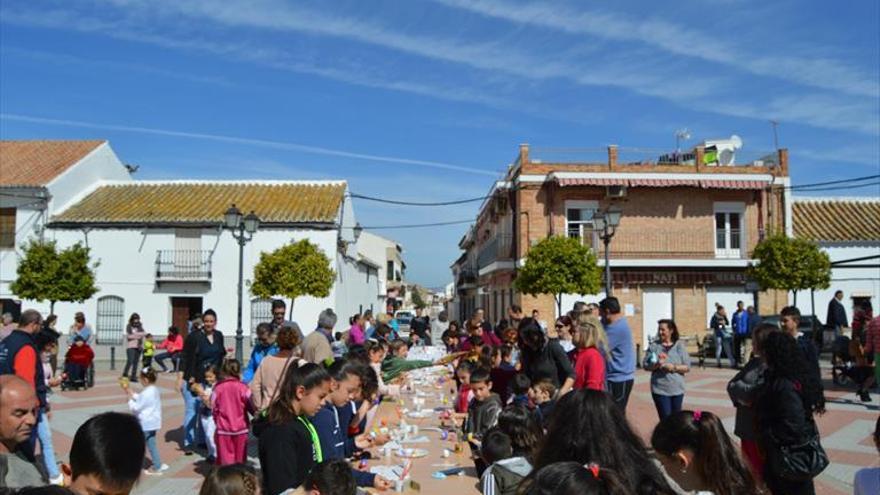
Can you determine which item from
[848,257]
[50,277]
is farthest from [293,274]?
[848,257]

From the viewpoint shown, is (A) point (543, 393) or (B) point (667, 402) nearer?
(A) point (543, 393)

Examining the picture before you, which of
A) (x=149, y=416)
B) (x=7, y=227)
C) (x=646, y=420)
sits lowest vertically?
(x=646, y=420)

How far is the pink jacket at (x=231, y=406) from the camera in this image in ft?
24.1

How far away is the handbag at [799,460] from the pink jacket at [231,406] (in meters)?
4.93

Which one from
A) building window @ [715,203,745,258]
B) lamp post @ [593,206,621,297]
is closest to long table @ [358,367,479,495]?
lamp post @ [593,206,621,297]

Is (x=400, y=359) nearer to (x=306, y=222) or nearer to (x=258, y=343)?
(x=258, y=343)

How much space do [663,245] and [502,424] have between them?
26.2m

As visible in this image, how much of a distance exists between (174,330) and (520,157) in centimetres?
1627

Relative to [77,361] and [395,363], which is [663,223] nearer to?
[395,363]

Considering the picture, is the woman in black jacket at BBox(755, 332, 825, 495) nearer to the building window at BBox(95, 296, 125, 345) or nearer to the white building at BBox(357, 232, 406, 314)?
the building window at BBox(95, 296, 125, 345)

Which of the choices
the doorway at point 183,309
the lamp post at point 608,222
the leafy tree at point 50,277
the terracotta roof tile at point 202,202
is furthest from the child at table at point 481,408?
the doorway at point 183,309

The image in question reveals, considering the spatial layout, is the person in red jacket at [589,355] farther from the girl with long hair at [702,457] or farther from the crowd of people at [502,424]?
the girl with long hair at [702,457]

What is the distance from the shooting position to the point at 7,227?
2898 centimetres

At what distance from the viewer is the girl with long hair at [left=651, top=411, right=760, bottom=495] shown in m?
3.15
